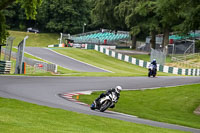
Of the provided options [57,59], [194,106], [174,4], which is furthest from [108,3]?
[194,106]

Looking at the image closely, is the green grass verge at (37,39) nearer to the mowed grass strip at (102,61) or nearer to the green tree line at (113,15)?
the green tree line at (113,15)

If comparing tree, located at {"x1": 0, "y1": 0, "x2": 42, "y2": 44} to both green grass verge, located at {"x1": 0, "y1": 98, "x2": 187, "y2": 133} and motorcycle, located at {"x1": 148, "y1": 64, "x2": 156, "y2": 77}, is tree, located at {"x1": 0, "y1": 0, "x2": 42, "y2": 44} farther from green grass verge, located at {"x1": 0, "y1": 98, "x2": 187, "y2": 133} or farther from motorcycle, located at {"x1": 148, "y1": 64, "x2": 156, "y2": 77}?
green grass verge, located at {"x1": 0, "y1": 98, "x2": 187, "y2": 133}

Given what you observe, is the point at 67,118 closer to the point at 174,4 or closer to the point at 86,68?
the point at 174,4

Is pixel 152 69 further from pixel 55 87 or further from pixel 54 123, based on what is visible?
pixel 54 123

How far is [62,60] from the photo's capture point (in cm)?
4888

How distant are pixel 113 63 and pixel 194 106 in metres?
31.0

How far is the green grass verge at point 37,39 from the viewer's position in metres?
81.3

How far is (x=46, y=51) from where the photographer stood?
55.2 metres

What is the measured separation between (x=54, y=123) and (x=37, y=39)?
73.2 m

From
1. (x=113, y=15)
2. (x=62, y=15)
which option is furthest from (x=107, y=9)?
(x=62, y=15)

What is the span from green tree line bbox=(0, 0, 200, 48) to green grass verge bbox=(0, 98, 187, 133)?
1412cm

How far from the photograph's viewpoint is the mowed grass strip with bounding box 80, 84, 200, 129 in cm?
1780

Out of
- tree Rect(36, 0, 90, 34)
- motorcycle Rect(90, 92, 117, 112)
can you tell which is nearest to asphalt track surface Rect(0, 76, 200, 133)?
motorcycle Rect(90, 92, 117, 112)

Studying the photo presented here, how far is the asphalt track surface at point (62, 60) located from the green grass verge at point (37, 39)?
25322 millimetres
